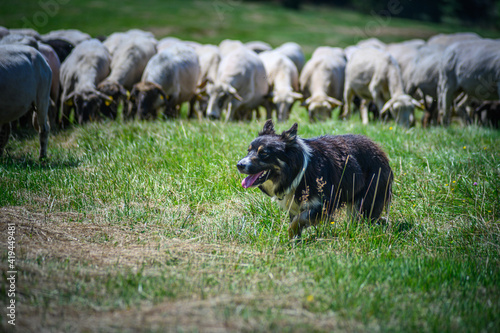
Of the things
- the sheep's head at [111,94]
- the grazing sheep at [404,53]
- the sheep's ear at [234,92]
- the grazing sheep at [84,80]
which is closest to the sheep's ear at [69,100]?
the grazing sheep at [84,80]

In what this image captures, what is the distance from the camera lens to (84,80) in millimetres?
11352

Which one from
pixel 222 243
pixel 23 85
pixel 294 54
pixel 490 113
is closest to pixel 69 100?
pixel 23 85

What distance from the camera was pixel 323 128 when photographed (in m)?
9.75

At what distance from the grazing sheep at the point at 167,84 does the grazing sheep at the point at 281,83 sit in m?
2.29

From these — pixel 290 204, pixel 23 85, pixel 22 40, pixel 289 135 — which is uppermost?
pixel 289 135

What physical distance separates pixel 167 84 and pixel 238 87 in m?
1.93

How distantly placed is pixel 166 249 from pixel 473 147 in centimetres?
614

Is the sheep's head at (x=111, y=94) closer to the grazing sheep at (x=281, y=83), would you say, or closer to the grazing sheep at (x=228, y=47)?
the grazing sheep at (x=281, y=83)

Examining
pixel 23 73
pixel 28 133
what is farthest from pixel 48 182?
pixel 28 133

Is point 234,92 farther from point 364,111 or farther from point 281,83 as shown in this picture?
point 364,111

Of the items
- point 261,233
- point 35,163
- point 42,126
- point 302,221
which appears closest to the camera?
point 302,221

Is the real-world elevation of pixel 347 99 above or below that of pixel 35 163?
above

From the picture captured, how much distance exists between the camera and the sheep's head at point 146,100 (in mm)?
11234

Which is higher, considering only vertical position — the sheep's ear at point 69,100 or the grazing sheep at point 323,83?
the grazing sheep at point 323,83
